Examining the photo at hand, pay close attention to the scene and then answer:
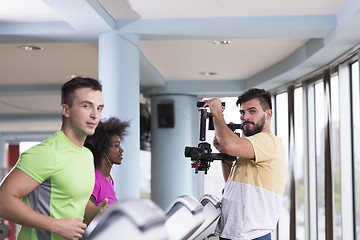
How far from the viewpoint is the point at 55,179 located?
1.72m

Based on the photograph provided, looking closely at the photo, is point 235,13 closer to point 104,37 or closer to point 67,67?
point 104,37

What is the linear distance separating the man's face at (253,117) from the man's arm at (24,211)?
127 cm

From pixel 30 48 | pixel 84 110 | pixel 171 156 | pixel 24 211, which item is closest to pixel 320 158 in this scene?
pixel 171 156

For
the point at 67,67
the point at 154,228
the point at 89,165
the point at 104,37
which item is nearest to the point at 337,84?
the point at 104,37

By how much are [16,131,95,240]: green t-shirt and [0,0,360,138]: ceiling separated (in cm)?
209

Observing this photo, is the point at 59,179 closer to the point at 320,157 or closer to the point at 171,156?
the point at 320,157

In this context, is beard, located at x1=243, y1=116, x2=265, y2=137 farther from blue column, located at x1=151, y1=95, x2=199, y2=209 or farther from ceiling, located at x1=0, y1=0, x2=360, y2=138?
blue column, located at x1=151, y1=95, x2=199, y2=209

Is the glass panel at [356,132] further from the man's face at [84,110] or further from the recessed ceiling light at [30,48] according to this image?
the man's face at [84,110]

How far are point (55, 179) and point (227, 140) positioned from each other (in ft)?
3.27

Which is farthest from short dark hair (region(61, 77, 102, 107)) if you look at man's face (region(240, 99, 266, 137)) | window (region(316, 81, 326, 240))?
window (region(316, 81, 326, 240))

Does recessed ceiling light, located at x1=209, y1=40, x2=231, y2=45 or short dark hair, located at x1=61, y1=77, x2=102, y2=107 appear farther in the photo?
recessed ceiling light, located at x1=209, y1=40, x2=231, y2=45

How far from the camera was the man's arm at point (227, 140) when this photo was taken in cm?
247

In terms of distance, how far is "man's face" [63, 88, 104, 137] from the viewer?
5.80 feet

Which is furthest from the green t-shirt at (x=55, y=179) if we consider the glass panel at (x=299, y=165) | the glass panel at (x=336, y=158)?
the glass panel at (x=299, y=165)
